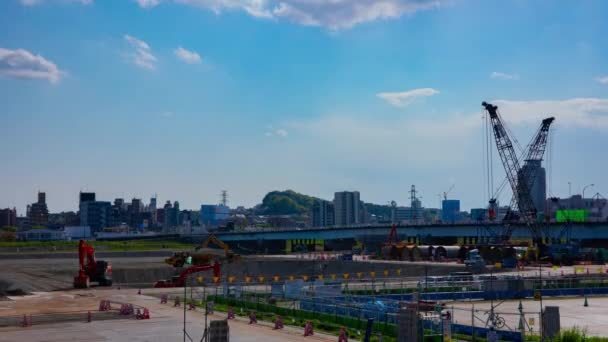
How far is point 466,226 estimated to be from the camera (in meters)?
171

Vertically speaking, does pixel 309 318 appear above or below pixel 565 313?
above

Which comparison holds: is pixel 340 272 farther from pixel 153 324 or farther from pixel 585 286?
pixel 153 324

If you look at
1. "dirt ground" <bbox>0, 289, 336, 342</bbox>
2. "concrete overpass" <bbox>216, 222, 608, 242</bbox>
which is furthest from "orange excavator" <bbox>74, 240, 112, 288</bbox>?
"concrete overpass" <bbox>216, 222, 608, 242</bbox>

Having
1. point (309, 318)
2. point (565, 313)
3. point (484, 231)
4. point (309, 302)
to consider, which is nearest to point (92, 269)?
point (309, 302)

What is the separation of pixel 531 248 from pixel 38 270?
82.3m

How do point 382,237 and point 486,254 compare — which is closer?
point 486,254

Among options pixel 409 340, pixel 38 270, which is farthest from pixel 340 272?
pixel 409 340

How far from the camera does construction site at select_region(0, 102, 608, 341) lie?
130 ft

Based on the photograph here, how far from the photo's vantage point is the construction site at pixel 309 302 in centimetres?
3959

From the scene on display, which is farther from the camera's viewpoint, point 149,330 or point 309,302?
point 309,302

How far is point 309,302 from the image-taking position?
5178 cm

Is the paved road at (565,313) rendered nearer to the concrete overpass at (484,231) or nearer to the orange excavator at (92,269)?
the orange excavator at (92,269)

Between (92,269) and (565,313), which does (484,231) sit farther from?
(565,313)

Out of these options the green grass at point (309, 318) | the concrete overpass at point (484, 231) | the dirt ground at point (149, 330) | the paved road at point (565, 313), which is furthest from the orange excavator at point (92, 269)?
the concrete overpass at point (484, 231)
